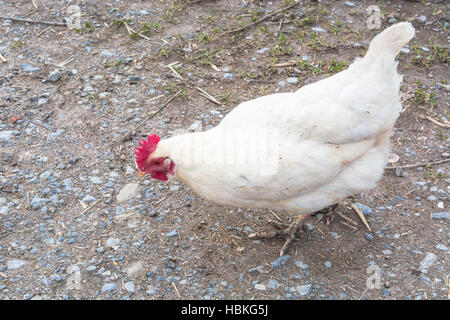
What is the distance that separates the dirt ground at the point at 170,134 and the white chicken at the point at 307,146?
0.63m

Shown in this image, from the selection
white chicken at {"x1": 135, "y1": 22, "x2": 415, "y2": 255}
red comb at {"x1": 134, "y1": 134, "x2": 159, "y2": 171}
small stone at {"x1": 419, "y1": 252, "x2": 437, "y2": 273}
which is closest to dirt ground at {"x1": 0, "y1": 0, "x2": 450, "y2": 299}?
small stone at {"x1": 419, "y1": 252, "x2": 437, "y2": 273}

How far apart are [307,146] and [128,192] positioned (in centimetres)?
193

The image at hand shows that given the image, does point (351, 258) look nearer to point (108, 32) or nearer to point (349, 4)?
point (349, 4)

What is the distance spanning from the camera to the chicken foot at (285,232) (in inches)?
158

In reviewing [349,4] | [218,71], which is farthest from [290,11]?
[218,71]

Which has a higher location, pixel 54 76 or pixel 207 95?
pixel 54 76

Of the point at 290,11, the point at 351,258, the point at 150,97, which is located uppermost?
the point at 290,11

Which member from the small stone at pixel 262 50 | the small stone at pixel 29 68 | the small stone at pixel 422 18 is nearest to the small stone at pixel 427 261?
the small stone at pixel 262 50

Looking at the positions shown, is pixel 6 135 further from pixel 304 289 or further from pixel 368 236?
pixel 368 236

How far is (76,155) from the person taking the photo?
4.86 metres

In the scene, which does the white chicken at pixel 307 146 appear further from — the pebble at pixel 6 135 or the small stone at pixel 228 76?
the pebble at pixel 6 135

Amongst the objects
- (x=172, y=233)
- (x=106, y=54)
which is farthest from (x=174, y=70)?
(x=172, y=233)

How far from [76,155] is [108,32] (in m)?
2.30

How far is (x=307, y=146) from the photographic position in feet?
11.4
